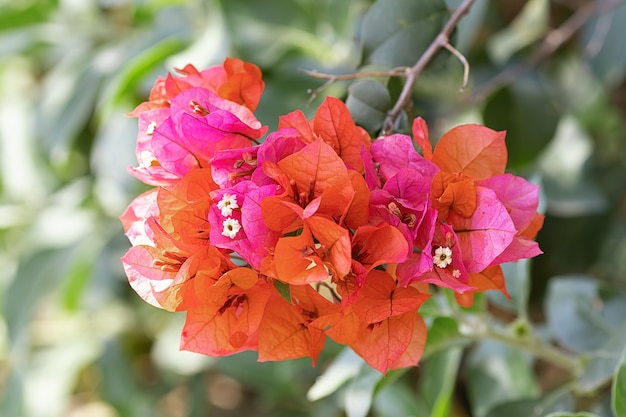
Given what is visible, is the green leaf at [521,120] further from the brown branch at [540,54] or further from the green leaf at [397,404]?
the green leaf at [397,404]

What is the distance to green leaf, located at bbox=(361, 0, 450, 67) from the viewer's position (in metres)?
0.69

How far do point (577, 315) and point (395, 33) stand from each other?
0.47 m

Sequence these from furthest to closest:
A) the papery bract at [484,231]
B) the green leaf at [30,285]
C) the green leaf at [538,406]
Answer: the green leaf at [30,285]
the green leaf at [538,406]
the papery bract at [484,231]

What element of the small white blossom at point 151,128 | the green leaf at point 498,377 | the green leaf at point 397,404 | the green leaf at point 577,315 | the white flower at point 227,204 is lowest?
the green leaf at point 397,404

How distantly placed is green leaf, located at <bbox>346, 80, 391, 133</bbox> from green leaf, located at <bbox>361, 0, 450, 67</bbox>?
0.08m

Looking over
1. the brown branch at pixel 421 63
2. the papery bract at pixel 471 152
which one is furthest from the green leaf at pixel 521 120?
the papery bract at pixel 471 152

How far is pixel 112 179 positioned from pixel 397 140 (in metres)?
0.81

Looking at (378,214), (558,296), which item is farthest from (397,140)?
(558,296)

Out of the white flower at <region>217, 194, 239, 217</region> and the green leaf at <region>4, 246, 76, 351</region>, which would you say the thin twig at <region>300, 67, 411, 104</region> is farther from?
the green leaf at <region>4, 246, 76, 351</region>

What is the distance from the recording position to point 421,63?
63 centimetres

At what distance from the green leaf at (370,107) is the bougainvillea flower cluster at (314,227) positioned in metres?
0.05

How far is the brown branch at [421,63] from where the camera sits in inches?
23.2

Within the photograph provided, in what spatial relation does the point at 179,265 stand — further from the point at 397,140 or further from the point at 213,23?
the point at 213,23

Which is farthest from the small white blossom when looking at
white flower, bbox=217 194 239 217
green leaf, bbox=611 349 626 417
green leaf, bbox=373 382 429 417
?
green leaf, bbox=373 382 429 417
